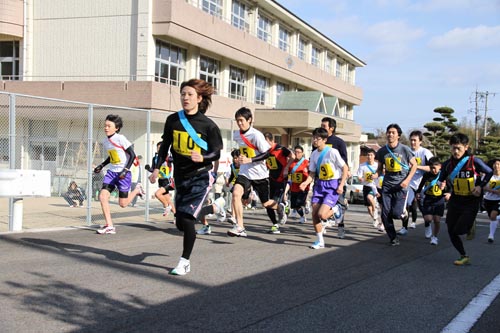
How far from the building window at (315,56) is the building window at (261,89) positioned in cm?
1054

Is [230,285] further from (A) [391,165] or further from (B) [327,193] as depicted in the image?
(A) [391,165]

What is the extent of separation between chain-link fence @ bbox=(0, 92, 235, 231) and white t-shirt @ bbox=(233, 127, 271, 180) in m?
3.28

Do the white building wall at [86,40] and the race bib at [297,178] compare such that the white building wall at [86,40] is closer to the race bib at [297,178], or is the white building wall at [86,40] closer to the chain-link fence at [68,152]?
the chain-link fence at [68,152]

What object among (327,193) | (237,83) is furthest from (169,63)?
(327,193)

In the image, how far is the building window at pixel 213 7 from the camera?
87.7 feet

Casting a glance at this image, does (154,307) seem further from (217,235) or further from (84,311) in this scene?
(217,235)

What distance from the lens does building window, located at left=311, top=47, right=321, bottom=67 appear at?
44.3 m

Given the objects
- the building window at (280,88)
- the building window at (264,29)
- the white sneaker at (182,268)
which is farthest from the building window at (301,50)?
the white sneaker at (182,268)

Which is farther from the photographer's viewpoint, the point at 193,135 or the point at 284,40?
the point at 284,40

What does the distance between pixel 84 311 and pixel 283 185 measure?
6.85m

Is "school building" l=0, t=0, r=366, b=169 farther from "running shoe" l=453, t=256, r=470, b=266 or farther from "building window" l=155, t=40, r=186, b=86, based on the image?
"running shoe" l=453, t=256, r=470, b=266

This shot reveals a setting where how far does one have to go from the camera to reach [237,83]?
103 feet

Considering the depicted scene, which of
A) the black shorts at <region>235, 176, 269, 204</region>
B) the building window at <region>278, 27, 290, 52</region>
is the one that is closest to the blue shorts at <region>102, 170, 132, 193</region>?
the black shorts at <region>235, 176, 269, 204</region>

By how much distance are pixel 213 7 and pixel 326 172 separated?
70.8ft
